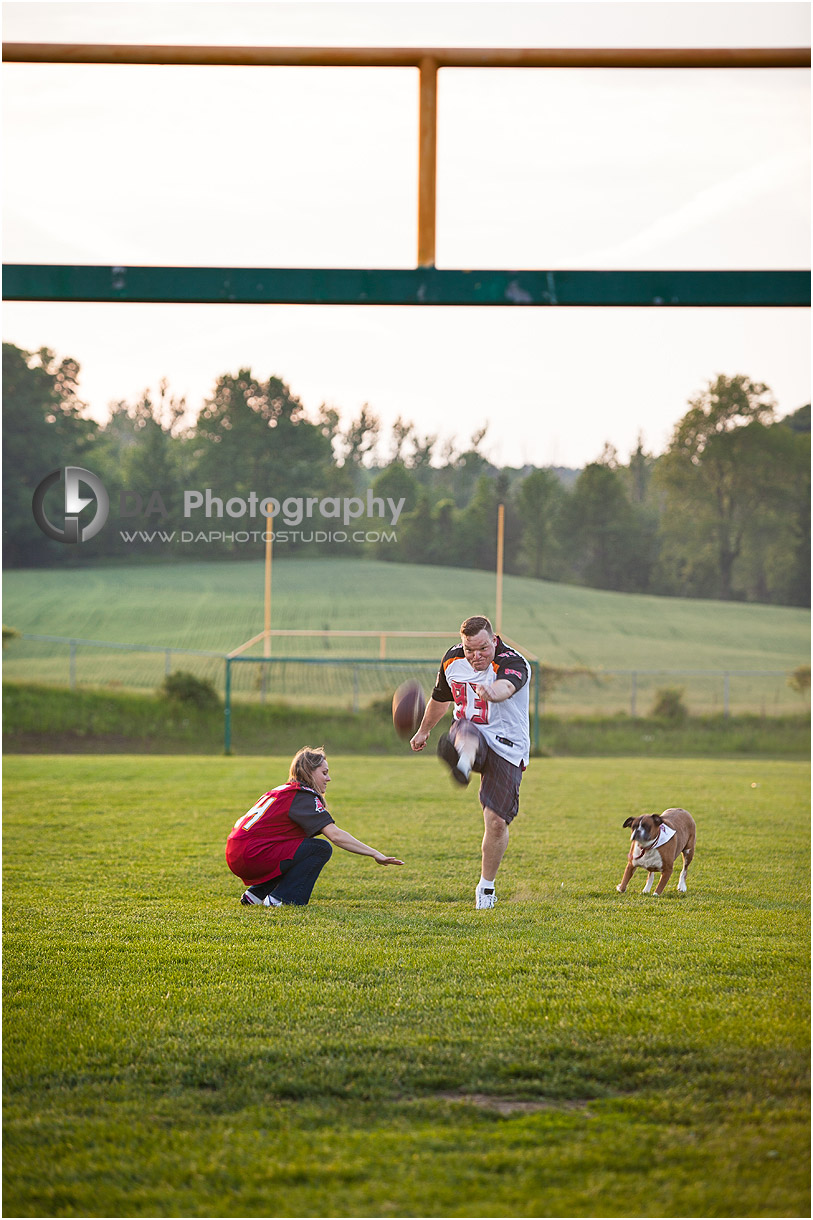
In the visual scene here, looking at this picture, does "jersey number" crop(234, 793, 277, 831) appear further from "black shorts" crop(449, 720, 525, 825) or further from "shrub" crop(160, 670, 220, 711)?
"shrub" crop(160, 670, 220, 711)

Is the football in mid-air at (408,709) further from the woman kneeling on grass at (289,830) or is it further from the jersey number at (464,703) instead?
Answer: the woman kneeling on grass at (289,830)

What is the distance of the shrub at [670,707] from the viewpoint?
23.8 m

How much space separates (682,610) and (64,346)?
24.5m

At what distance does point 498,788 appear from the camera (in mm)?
5660

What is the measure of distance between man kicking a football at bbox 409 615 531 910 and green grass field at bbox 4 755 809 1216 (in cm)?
49

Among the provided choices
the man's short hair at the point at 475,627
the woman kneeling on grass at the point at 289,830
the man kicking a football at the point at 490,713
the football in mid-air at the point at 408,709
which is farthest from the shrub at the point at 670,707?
the man's short hair at the point at 475,627

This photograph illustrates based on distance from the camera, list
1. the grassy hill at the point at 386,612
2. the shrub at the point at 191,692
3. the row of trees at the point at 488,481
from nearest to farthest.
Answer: the shrub at the point at 191,692 < the row of trees at the point at 488,481 < the grassy hill at the point at 386,612

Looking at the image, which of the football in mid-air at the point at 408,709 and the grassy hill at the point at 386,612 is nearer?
the football in mid-air at the point at 408,709

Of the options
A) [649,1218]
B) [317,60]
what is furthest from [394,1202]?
[317,60]

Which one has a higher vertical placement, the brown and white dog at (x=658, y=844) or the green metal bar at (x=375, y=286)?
the green metal bar at (x=375, y=286)

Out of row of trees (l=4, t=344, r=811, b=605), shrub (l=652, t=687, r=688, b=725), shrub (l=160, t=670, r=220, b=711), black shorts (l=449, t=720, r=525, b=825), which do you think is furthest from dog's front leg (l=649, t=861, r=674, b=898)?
row of trees (l=4, t=344, r=811, b=605)

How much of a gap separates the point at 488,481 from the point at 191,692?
15.4 m

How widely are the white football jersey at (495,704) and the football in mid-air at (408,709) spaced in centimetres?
11

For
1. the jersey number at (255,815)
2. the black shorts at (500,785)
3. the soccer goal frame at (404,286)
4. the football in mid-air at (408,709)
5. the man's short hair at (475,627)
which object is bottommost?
the jersey number at (255,815)
